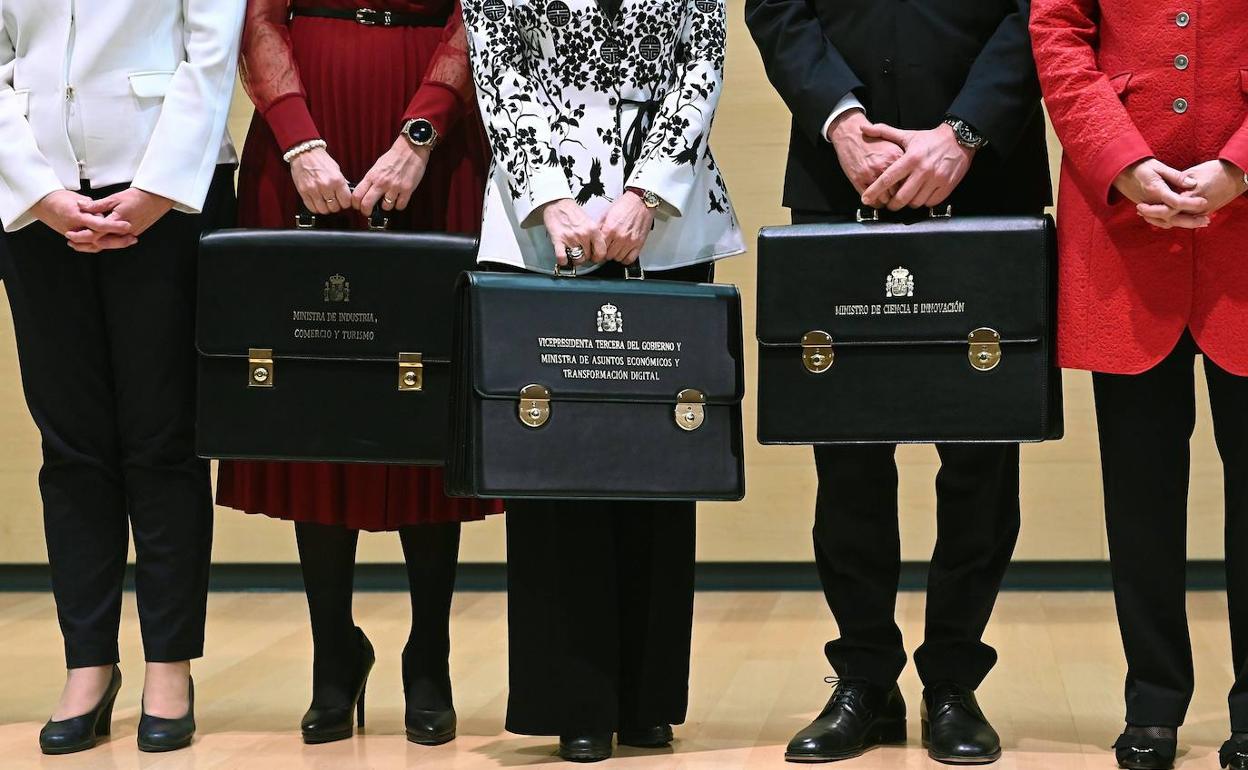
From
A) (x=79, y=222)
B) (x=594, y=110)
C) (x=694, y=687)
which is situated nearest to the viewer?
(x=594, y=110)

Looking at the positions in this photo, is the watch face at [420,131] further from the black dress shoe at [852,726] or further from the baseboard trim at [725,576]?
the baseboard trim at [725,576]

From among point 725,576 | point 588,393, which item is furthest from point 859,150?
point 725,576

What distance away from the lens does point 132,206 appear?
8.24 feet

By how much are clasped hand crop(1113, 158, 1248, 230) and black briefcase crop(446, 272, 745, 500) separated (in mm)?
661

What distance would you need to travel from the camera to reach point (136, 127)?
2.56 m

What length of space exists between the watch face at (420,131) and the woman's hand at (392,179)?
12mm

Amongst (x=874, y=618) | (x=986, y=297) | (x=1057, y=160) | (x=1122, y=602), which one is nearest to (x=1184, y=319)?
(x=986, y=297)

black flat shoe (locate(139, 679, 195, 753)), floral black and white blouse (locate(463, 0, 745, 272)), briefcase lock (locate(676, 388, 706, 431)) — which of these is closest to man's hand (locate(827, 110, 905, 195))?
floral black and white blouse (locate(463, 0, 745, 272))

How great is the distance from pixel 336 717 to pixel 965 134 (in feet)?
4.77

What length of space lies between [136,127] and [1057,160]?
2829 millimetres

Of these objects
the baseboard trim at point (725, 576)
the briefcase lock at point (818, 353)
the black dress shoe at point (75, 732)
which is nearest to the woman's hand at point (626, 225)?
the briefcase lock at point (818, 353)

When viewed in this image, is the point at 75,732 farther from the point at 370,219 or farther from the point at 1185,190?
the point at 1185,190

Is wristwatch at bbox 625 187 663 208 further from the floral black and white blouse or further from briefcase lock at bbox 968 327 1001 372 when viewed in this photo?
briefcase lock at bbox 968 327 1001 372

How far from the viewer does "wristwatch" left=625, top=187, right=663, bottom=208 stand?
234 cm
